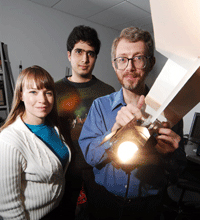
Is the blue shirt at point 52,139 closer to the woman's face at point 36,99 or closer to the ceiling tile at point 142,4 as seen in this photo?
the woman's face at point 36,99

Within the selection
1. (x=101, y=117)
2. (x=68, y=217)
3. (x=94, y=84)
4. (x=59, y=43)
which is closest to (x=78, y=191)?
(x=68, y=217)

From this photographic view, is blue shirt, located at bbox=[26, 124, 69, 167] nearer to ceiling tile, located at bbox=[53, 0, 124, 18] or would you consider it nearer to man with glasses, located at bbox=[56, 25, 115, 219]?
man with glasses, located at bbox=[56, 25, 115, 219]

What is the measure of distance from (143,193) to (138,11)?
145 cm

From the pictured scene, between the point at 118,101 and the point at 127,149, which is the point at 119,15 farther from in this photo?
the point at 127,149

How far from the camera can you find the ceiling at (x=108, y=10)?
3.75 feet

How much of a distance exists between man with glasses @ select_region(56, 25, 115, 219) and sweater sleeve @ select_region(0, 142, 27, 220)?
0.23 meters

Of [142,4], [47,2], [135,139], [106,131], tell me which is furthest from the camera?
[142,4]

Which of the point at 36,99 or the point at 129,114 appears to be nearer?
the point at 129,114

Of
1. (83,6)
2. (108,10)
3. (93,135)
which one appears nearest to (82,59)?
(93,135)

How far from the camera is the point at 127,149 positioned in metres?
0.29

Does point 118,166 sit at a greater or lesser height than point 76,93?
lesser

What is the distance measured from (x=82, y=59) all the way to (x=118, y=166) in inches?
20.5

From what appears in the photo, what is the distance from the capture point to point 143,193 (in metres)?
0.69

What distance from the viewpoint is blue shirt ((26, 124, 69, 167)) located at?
1.98 feet
